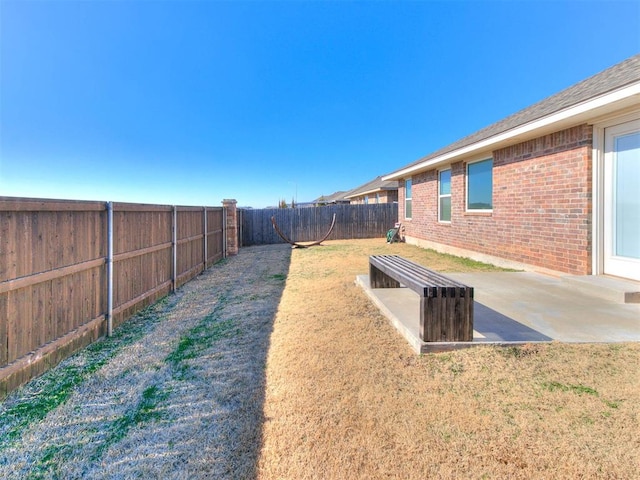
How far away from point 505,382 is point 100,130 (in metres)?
16.3

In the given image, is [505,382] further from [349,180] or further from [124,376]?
[349,180]

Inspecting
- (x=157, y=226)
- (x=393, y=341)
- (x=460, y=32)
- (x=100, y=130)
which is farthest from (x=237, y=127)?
(x=393, y=341)

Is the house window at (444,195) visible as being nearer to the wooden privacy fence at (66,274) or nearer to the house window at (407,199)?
the house window at (407,199)

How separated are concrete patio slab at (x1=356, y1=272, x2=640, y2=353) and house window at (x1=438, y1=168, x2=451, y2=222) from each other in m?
4.76

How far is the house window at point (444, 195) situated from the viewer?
959cm

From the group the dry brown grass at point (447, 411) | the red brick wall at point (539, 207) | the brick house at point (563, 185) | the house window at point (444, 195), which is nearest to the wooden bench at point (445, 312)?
the dry brown grass at point (447, 411)

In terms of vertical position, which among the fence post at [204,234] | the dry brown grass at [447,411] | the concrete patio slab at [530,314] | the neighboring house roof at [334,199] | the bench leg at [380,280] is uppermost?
the neighboring house roof at [334,199]

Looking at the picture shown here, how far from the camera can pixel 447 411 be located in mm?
1992

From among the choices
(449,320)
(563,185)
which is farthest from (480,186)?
(449,320)

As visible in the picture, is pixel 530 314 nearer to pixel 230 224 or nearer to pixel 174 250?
pixel 174 250

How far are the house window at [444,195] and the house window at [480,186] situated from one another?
3.55 feet

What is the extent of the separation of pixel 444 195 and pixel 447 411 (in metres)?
8.87

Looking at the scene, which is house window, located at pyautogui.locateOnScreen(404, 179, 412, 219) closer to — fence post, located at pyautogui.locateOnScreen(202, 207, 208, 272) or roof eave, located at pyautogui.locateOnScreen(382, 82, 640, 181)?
roof eave, located at pyautogui.locateOnScreen(382, 82, 640, 181)

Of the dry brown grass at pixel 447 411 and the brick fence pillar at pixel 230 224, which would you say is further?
the brick fence pillar at pixel 230 224
